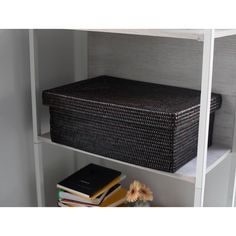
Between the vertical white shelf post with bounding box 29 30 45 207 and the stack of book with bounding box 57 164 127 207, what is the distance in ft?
0.24

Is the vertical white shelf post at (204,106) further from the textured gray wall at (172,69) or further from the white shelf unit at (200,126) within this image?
the textured gray wall at (172,69)

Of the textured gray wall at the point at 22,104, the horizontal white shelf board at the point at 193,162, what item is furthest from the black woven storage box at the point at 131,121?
the textured gray wall at the point at 22,104

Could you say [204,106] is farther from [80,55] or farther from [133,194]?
[80,55]

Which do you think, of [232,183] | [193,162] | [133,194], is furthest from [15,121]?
[232,183]

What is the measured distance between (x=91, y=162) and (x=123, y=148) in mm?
448

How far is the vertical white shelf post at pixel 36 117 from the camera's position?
40.3 inches

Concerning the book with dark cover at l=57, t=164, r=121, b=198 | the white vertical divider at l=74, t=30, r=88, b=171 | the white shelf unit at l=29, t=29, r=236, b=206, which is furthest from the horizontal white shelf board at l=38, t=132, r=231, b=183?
the white vertical divider at l=74, t=30, r=88, b=171

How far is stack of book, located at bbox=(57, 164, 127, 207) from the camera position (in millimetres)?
1076

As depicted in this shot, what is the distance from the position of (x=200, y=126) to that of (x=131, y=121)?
160 mm

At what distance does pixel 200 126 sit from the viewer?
2.57 feet

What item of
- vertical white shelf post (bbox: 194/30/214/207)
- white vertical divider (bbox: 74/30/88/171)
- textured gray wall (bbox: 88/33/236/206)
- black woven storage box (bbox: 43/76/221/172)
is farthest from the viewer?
white vertical divider (bbox: 74/30/88/171)

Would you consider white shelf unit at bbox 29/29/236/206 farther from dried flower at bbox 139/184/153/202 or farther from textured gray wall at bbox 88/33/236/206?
dried flower at bbox 139/184/153/202
